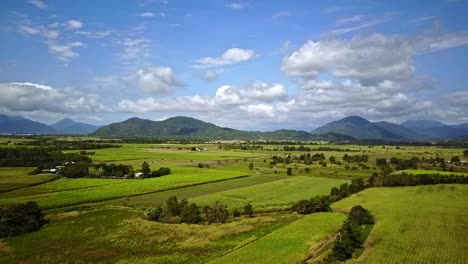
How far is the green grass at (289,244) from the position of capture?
39.4 metres

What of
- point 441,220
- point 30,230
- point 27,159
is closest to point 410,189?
point 441,220

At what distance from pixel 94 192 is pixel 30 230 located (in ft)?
78.3

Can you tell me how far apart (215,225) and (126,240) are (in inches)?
516

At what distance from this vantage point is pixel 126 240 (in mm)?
47594

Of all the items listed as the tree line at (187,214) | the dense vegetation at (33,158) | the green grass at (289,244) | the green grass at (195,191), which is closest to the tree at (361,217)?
the green grass at (289,244)

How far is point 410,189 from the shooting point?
8950 centimetres

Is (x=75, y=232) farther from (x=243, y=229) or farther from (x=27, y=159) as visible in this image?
(x=27, y=159)

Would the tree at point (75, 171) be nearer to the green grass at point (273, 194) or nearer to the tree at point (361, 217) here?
the green grass at point (273, 194)

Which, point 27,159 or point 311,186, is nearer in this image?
point 311,186

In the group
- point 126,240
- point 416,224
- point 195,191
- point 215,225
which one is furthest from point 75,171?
point 416,224

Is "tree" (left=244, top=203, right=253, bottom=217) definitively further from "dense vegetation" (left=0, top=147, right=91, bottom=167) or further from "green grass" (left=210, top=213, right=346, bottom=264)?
"dense vegetation" (left=0, top=147, right=91, bottom=167)

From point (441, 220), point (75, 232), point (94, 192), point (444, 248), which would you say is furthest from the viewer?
point (94, 192)

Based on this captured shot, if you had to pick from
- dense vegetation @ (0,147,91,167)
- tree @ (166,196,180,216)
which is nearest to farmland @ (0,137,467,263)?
tree @ (166,196,180,216)

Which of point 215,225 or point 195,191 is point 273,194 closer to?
point 195,191
